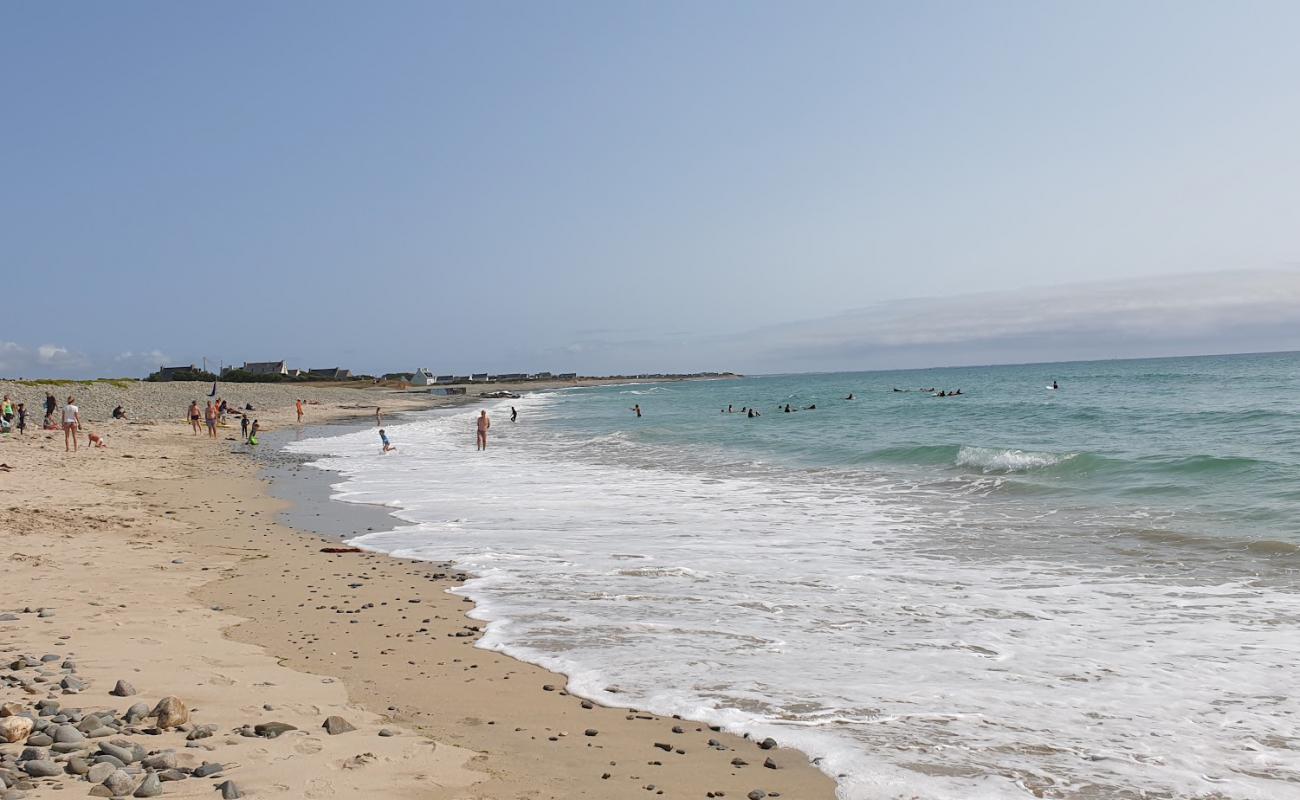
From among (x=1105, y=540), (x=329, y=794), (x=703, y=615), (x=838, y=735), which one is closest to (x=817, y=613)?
(x=703, y=615)

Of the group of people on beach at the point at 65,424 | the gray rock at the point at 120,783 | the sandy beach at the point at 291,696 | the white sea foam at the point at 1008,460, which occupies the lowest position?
the white sea foam at the point at 1008,460

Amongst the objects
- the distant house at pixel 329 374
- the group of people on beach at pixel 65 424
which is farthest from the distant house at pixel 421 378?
the group of people on beach at pixel 65 424

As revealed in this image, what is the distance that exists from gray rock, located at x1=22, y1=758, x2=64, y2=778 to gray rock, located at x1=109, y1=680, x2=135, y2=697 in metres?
1.20

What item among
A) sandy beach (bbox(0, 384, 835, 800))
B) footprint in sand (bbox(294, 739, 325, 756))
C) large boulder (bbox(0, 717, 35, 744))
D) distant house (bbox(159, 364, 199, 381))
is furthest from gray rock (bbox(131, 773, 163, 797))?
distant house (bbox(159, 364, 199, 381))

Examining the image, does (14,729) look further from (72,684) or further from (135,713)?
(72,684)

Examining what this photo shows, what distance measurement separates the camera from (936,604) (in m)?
7.84

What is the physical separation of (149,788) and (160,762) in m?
0.30

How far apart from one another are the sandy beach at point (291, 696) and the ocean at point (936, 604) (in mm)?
467

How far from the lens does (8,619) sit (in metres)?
6.67

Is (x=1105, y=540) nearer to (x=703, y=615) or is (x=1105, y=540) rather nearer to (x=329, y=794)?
(x=703, y=615)

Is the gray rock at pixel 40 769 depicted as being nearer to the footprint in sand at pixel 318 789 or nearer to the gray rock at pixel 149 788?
the gray rock at pixel 149 788

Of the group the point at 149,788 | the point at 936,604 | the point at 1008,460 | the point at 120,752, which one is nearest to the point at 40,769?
the point at 120,752

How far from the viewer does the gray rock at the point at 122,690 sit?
491cm

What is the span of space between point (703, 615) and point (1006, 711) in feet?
9.42
